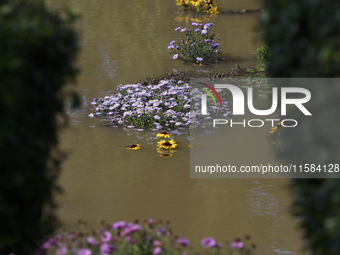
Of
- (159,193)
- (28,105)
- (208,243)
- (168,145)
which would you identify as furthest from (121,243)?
(168,145)

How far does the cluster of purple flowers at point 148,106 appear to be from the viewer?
22.2ft

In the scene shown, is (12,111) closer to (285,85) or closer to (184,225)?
(285,85)

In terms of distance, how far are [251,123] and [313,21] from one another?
468cm

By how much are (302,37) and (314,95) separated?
35cm

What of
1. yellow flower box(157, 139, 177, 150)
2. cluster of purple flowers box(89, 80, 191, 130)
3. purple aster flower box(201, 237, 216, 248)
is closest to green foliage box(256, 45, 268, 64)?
cluster of purple flowers box(89, 80, 191, 130)

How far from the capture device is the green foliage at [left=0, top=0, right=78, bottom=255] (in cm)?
219

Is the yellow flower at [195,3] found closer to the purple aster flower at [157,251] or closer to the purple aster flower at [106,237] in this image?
the purple aster flower at [106,237]

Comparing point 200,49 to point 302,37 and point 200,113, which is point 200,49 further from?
point 302,37

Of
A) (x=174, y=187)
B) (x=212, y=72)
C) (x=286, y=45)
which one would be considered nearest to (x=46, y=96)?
(x=286, y=45)

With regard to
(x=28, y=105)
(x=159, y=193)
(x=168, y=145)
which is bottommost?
(x=159, y=193)

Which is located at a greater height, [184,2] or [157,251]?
[184,2]

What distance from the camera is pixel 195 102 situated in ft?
24.2

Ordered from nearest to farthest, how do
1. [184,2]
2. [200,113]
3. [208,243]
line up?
[208,243]
[200,113]
[184,2]

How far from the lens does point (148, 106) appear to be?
7.07 meters
